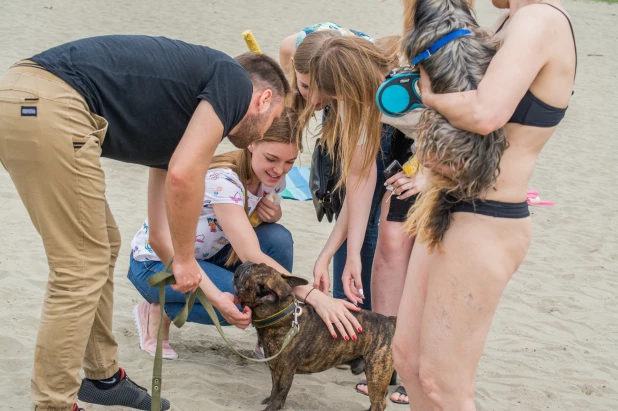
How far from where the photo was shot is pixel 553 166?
9.39 meters

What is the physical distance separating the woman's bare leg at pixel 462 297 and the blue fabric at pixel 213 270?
156 centimetres

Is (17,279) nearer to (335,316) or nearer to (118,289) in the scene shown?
(118,289)

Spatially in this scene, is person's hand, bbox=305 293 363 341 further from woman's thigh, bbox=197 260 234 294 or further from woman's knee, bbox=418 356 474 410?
woman's knee, bbox=418 356 474 410

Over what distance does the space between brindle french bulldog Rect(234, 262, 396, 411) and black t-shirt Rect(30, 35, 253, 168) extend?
0.97 metres

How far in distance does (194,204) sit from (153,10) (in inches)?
586

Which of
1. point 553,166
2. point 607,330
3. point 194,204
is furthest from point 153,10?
point 194,204

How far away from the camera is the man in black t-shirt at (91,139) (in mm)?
2559

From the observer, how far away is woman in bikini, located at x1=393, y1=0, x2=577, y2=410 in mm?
2229

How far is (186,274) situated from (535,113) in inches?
59.6

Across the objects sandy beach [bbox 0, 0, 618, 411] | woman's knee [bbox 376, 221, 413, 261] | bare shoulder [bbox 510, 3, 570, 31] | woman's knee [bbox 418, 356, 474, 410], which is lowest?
sandy beach [bbox 0, 0, 618, 411]

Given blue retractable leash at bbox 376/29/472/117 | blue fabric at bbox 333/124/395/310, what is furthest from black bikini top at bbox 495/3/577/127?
blue fabric at bbox 333/124/395/310

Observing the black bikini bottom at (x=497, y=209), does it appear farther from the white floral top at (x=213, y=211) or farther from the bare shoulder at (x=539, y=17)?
the white floral top at (x=213, y=211)

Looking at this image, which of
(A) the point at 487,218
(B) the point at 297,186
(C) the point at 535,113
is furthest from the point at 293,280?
(B) the point at 297,186

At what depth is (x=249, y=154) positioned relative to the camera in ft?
13.4
